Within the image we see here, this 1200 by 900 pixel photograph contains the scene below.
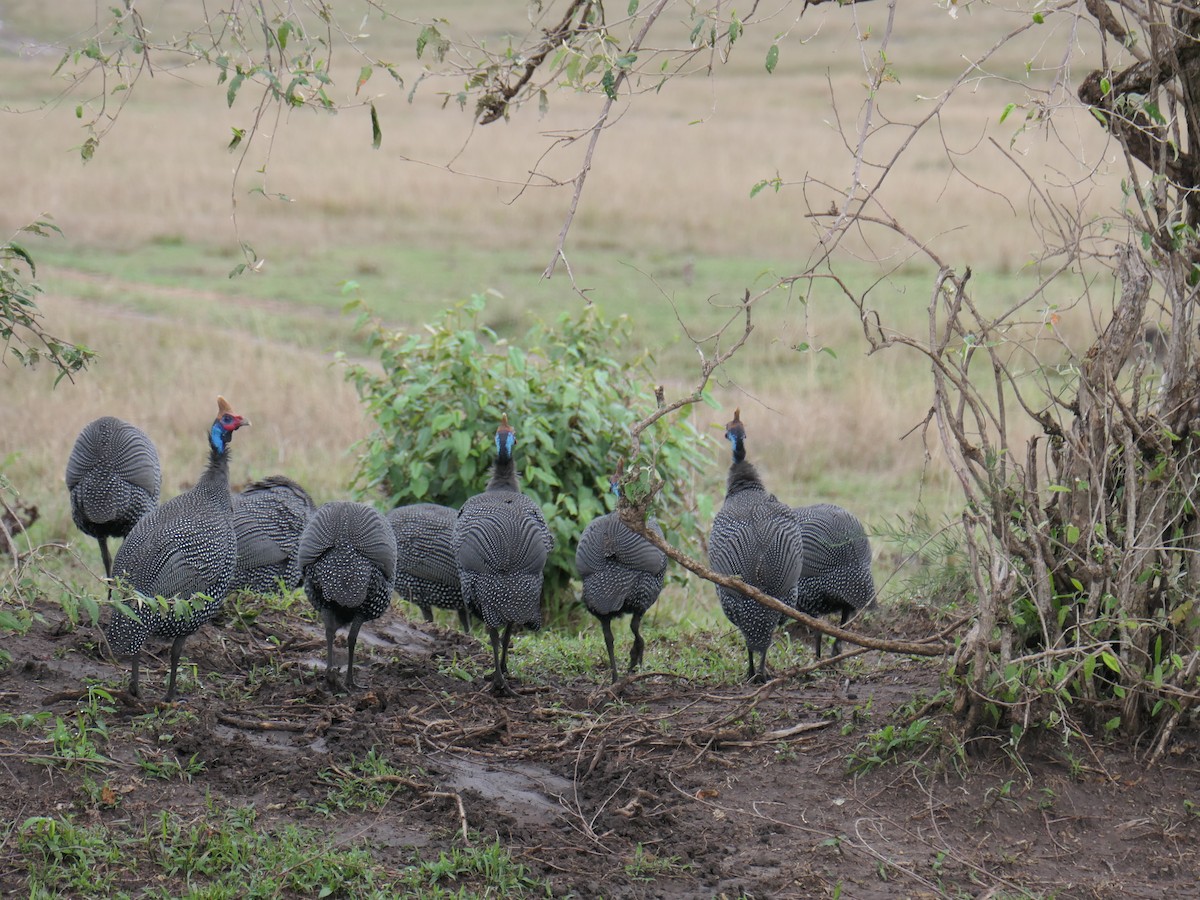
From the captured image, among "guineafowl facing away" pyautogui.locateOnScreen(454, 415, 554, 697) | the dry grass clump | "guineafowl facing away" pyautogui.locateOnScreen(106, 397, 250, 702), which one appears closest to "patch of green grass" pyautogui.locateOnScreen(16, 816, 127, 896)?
"guineafowl facing away" pyautogui.locateOnScreen(106, 397, 250, 702)

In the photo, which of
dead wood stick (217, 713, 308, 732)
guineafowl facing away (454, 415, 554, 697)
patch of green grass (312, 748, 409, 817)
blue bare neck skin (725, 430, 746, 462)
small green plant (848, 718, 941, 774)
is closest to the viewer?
patch of green grass (312, 748, 409, 817)

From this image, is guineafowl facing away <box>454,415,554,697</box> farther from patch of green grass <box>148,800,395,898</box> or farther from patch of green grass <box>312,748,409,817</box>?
patch of green grass <box>148,800,395,898</box>

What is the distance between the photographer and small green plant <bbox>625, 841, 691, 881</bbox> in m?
3.90

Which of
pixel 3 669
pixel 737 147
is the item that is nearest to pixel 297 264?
pixel 737 147

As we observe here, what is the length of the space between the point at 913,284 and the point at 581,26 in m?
13.7

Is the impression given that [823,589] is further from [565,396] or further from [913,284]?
[913,284]

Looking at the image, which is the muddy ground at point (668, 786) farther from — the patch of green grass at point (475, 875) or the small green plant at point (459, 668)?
the small green plant at point (459, 668)

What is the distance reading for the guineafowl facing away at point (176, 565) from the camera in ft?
15.9

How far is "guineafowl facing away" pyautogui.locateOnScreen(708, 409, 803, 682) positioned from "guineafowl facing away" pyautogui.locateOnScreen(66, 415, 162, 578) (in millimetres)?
3034

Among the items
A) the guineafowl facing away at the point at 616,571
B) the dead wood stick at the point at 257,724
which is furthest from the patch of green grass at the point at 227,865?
the guineafowl facing away at the point at 616,571

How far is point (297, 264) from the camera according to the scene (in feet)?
61.8

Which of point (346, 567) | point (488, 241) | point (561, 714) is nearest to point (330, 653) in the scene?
point (346, 567)

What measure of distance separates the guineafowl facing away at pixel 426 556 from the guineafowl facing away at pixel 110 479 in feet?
4.35

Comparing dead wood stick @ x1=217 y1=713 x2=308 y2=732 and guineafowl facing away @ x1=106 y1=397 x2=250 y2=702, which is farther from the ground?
guineafowl facing away @ x1=106 y1=397 x2=250 y2=702
